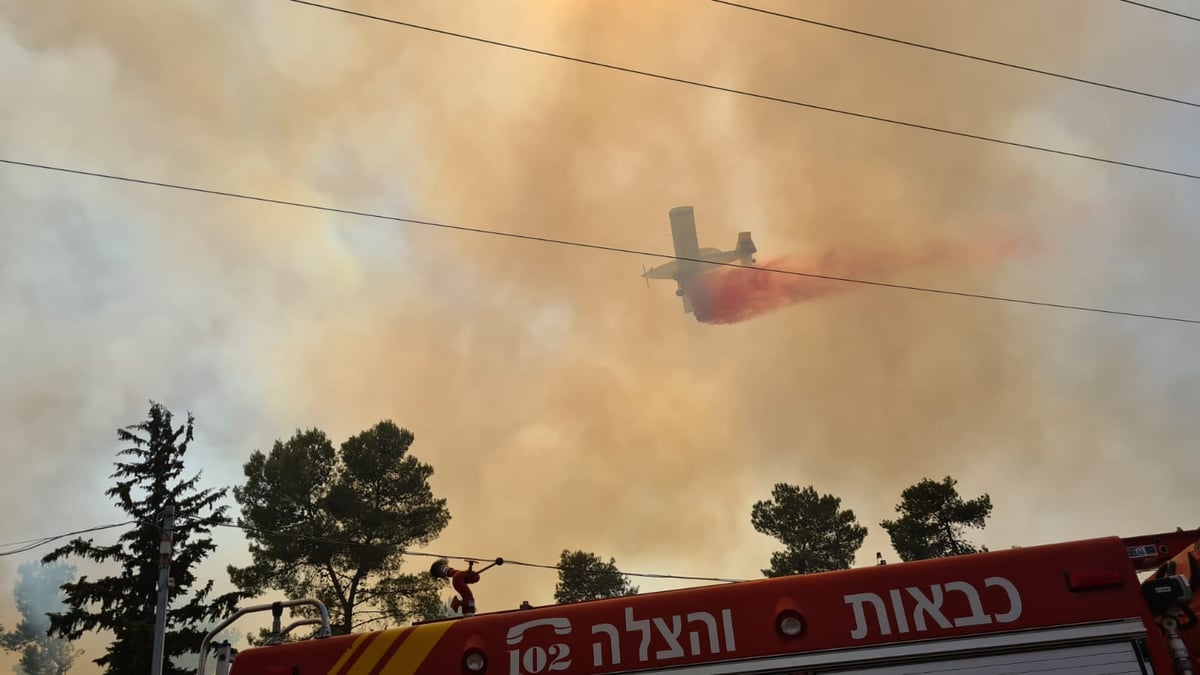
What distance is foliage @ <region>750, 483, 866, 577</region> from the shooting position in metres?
50.5

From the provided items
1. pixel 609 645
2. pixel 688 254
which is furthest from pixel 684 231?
pixel 609 645

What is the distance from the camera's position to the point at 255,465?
129 ft

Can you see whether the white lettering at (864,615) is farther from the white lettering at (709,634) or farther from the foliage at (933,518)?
the foliage at (933,518)

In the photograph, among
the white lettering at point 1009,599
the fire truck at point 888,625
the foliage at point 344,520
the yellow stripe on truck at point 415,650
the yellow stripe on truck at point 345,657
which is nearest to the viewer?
the fire truck at point 888,625

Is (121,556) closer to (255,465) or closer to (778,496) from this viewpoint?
(255,465)

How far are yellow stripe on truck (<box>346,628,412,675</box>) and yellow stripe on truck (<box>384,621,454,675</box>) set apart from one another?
0.13m

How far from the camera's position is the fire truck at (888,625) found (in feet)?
18.2

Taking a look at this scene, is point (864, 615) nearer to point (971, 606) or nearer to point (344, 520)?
point (971, 606)

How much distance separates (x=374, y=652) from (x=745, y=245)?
63.5 m

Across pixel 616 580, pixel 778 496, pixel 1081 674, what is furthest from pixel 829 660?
pixel 616 580

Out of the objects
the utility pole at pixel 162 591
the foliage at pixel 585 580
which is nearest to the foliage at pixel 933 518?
the foliage at pixel 585 580

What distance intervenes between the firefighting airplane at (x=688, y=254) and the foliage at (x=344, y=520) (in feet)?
117

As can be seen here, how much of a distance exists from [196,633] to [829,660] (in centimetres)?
3539

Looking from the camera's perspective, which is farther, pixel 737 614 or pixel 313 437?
pixel 313 437
